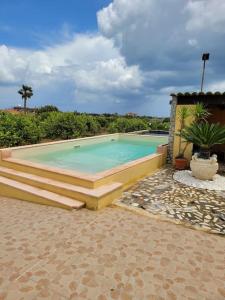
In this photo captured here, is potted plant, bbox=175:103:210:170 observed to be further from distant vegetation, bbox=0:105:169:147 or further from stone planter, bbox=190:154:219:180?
distant vegetation, bbox=0:105:169:147

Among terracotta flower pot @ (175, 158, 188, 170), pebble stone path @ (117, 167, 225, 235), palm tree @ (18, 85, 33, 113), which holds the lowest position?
pebble stone path @ (117, 167, 225, 235)

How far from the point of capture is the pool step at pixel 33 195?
18.5 feet

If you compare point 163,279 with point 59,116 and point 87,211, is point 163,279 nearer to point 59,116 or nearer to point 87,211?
point 87,211

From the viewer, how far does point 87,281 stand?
2984 mm

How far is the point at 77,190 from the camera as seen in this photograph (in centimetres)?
586

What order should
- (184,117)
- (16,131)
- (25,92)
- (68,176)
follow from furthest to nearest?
(25,92) < (16,131) < (184,117) < (68,176)

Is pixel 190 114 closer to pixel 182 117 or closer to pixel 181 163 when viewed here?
pixel 182 117

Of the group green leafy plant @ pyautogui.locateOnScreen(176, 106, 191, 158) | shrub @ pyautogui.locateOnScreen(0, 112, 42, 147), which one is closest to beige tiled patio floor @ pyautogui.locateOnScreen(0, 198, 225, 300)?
green leafy plant @ pyautogui.locateOnScreen(176, 106, 191, 158)

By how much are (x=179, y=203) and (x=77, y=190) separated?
2.73 meters

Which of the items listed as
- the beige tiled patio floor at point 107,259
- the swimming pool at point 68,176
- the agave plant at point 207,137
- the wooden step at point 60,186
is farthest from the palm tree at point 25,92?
the beige tiled patio floor at point 107,259

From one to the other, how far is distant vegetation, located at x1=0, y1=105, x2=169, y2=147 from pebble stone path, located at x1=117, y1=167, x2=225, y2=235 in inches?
308

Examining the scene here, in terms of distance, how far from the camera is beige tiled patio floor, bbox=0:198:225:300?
2844 mm

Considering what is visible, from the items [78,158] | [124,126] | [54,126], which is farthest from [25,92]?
[78,158]

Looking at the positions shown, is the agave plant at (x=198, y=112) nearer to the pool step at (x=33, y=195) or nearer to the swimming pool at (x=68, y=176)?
the swimming pool at (x=68, y=176)
